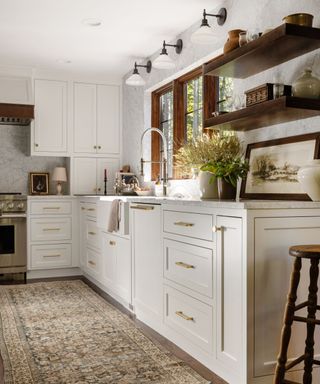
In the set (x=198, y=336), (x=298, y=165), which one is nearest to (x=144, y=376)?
(x=198, y=336)

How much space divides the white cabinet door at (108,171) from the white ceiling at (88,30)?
44.2 inches

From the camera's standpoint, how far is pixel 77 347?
2.93 m

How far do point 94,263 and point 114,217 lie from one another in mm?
1083

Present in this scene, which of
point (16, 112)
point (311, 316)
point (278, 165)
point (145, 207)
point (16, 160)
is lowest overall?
point (311, 316)

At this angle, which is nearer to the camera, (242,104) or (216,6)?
(242,104)

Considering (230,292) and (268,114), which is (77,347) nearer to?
(230,292)

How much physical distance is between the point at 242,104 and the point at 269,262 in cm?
137

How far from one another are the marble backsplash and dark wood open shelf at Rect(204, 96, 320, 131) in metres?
3.15

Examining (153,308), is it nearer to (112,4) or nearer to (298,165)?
(298,165)

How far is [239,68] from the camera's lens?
3121 mm

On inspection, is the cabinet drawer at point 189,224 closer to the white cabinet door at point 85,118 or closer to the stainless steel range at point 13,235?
the stainless steel range at point 13,235

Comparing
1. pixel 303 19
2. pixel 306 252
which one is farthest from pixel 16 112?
pixel 306 252

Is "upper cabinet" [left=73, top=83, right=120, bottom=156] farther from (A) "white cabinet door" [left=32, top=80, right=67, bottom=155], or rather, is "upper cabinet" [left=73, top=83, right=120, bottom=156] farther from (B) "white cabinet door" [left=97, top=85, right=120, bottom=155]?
(A) "white cabinet door" [left=32, top=80, right=67, bottom=155]

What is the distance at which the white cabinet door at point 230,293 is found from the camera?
2.22 meters
